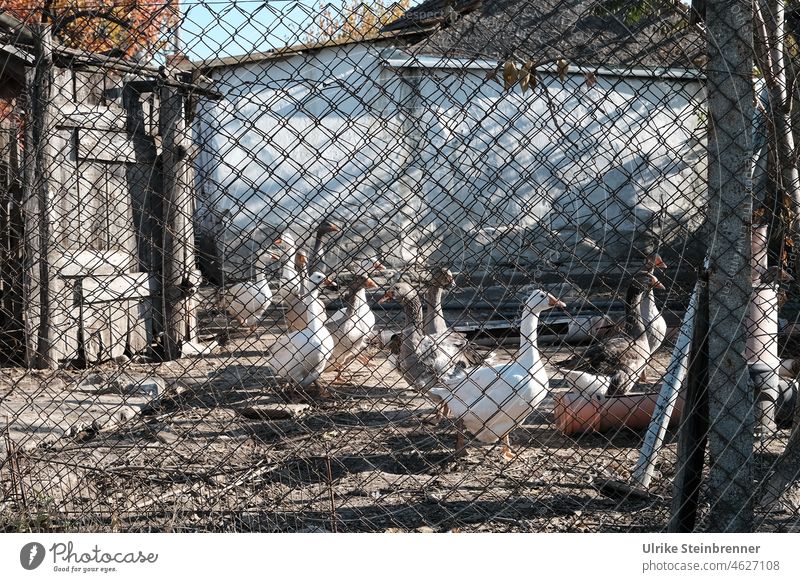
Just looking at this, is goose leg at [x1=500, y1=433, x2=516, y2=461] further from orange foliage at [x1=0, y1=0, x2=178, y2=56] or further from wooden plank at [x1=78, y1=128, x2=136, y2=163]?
wooden plank at [x1=78, y1=128, x2=136, y2=163]

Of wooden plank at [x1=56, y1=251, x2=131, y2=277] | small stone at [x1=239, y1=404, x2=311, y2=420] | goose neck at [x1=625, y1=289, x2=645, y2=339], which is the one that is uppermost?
wooden plank at [x1=56, y1=251, x2=131, y2=277]

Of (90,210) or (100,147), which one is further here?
(100,147)

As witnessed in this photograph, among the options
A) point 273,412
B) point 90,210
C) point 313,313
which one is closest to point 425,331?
point 313,313

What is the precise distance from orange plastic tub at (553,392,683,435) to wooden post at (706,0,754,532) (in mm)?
1812

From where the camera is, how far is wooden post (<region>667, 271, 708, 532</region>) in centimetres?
283

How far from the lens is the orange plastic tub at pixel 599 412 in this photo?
473cm

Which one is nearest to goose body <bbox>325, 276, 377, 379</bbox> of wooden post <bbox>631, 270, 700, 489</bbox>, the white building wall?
the white building wall

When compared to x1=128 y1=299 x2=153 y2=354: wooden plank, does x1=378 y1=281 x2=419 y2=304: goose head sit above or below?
above

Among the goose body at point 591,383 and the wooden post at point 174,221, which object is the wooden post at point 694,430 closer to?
the goose body at point 591,383

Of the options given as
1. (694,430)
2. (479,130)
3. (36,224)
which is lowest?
(694,430)

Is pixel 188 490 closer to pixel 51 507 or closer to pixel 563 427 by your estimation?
pixel 51 507

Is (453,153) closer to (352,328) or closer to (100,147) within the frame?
(352,328)

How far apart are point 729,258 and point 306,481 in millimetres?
2469

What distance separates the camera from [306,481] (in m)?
4.27
